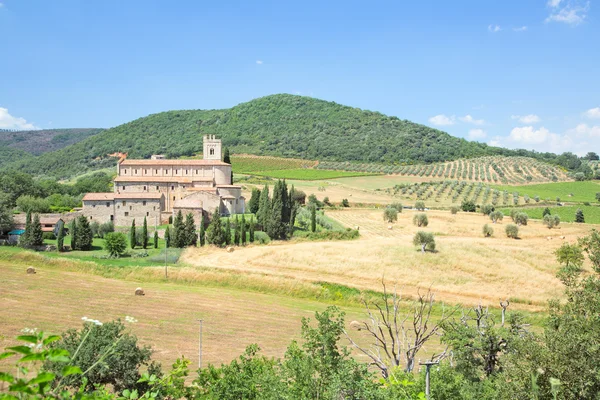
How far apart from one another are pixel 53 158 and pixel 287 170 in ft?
A: 311

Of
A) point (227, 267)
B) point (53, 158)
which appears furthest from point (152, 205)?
point (53, 158)

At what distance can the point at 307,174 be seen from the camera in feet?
330

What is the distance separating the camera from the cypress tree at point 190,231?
45.2m

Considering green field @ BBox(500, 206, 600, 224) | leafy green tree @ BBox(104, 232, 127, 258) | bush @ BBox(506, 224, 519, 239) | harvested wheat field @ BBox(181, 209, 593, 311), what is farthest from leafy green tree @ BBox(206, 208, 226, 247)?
green field @ BBox(500, 206, 600, 224)

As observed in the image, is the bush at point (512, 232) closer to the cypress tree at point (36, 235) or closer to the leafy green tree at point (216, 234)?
the leafy green tree at point (216, 234)

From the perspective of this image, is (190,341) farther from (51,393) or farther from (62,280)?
(51,393)

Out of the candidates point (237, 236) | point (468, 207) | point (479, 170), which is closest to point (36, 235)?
point (237, 236)

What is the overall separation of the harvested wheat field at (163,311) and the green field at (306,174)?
6525 cm

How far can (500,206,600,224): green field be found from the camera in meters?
60.9

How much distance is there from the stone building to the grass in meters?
33.6

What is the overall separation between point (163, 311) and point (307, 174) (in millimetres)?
76906

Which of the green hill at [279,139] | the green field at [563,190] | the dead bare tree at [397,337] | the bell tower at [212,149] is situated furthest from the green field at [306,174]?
the dead bare tree at [397,337]

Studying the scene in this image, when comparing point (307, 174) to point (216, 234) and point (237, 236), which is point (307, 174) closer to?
point (237, 236)

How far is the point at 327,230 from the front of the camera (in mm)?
50688
